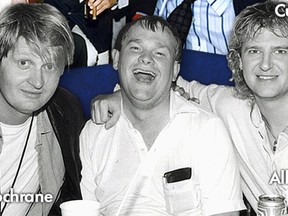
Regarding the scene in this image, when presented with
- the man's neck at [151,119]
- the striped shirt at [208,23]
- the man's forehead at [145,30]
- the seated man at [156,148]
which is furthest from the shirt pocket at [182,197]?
the striped shirt at [208,23]

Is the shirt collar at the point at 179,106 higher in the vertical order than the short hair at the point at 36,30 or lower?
lower

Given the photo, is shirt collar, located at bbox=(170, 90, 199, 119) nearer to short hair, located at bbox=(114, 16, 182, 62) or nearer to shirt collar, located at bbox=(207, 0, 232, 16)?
short hair, located at bbox=(114, 16, 182, 62)

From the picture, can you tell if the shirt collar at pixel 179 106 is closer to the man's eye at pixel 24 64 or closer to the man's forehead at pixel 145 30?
the man's forehead at pixel 145 30

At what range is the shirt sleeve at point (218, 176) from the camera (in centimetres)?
157

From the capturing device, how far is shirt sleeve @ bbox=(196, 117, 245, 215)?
1.57 meters

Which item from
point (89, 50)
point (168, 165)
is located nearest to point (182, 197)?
point (168, 165)

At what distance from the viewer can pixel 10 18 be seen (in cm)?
159

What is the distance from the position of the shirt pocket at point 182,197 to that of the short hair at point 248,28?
34 centimetres

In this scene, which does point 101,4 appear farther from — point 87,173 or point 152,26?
point 87,173

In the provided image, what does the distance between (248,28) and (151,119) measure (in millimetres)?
373

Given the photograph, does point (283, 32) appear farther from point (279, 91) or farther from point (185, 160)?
point (185, 160)

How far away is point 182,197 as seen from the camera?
159 centimetres

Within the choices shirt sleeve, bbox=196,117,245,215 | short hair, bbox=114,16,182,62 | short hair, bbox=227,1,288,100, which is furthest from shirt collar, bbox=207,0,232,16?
shirt sleeve, bbox=196,117,245,215

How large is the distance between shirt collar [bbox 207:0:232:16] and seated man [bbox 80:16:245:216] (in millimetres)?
463
